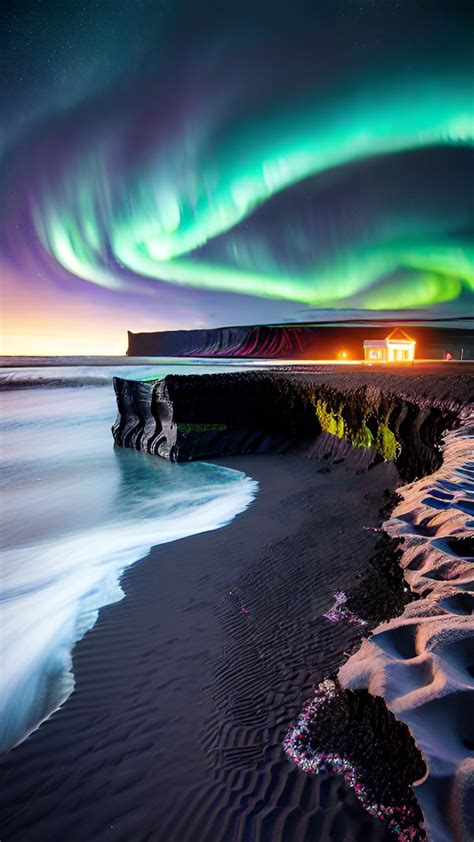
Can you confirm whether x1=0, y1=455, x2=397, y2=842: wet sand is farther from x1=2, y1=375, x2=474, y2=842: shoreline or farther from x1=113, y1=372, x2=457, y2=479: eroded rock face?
x1=113, y1=372, x2=457, y2=479: eroded rock face

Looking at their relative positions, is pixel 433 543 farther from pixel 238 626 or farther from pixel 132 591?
pixel 132 591

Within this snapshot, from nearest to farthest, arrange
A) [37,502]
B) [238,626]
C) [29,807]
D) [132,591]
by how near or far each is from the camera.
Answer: [29,807]
[238,626]
[132,591]
[37,502]

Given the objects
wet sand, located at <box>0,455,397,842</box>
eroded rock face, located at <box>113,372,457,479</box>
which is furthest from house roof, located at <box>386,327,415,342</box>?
wet sand, located at <box>0,455,397,842</box>

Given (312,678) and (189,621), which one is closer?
(312,678)

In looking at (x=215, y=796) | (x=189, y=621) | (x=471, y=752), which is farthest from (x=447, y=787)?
(x=189, y=621)

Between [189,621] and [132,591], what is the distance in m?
1.14

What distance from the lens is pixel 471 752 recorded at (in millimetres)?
1414

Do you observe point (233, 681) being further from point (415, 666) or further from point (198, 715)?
point (415, 666)

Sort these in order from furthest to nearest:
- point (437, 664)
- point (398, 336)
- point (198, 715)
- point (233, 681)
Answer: point (398, 336), point (233, 681), point (198, 715), point (437, 664)

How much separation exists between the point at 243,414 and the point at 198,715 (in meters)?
10.4

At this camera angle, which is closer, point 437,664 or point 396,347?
point 437,664

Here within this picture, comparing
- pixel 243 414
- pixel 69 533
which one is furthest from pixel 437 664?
pixel 243 414

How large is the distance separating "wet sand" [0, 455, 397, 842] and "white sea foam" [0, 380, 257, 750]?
291mm

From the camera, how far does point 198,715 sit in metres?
2.56
